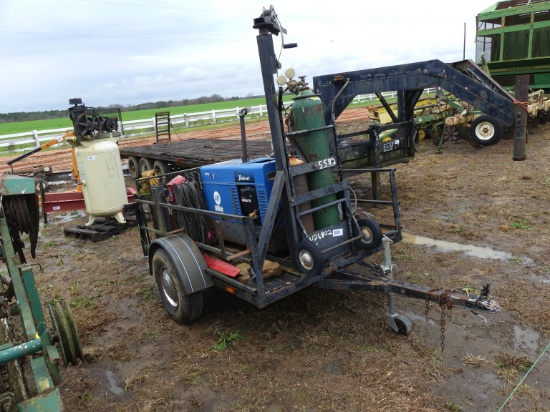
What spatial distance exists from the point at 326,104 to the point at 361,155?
1.17 meters

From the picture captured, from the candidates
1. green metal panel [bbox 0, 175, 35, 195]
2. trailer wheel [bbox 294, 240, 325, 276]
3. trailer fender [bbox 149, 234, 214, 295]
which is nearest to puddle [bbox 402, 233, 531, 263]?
trailer wheel [bbox 294, 240, 325, 276]

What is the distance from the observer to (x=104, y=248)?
311 inches

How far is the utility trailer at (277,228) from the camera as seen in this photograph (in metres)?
3.96

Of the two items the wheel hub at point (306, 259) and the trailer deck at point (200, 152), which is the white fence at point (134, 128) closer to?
the trailer deck at point (200, 152)

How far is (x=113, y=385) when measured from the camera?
396 centimetres

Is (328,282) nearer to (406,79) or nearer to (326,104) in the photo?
(406,79)

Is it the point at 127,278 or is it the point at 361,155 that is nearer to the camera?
the point at 127,278

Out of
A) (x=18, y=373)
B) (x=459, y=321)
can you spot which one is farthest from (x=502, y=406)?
(x=18, y=373)

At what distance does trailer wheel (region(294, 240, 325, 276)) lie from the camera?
13.2ft

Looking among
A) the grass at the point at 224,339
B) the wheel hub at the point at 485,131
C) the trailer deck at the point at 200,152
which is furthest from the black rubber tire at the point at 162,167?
the wheel hub at the point at 485,131

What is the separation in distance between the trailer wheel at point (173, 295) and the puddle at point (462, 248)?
3500 millimetres

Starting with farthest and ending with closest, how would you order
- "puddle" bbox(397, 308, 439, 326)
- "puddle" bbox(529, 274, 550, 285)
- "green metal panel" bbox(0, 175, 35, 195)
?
"puddle" bbox(529, 274, 550, 285)
"puddle" bbox(397, 308, 439, 326)
"green metal panel" bbox(0, 175, 35, 195)

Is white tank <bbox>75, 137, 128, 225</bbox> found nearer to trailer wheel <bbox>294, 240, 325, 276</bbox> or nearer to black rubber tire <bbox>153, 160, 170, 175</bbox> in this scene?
black rubber tire <bbox>153, 160, 170, 175</bbox>

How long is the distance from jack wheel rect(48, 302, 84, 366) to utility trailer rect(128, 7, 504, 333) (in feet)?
4.89
